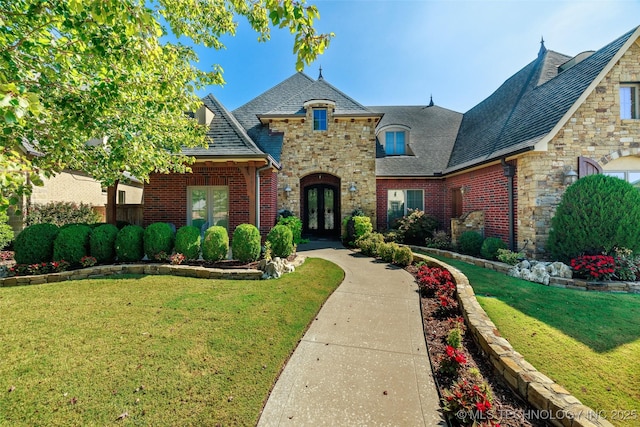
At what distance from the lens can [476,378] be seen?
2857 mm

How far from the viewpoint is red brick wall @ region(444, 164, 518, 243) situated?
8.63 m

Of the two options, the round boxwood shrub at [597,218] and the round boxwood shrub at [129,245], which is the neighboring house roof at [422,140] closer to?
the round boxwood shrub at [597,218]

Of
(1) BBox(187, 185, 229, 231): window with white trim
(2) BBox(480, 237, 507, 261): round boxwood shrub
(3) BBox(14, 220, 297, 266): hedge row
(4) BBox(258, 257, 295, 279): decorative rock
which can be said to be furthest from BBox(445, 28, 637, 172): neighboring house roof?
(1) BBox(187, 185, 229, 231): window with white trim

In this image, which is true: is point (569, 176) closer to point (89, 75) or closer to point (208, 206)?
point (89, 75)

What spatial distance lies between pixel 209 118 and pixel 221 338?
835 centimetres

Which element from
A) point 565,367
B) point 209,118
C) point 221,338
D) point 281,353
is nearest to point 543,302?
point 565,367

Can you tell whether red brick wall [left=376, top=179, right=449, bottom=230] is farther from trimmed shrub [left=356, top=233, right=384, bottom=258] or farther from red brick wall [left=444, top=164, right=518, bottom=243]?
trimmed shrub [left=356, top=233, right=384, bottom=258]

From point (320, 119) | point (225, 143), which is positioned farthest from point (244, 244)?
point (320, 119)

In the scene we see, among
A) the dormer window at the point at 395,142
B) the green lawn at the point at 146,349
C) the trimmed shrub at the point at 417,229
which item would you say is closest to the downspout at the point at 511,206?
the trimmed shrub at the point at 417,229

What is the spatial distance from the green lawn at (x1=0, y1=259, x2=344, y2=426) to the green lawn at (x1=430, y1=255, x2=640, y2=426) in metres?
3.05

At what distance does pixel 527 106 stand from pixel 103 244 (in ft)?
47.1

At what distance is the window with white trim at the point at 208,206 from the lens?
379 inches

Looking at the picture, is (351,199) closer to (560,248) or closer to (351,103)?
(351,103)

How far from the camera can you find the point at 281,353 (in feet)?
10.7
